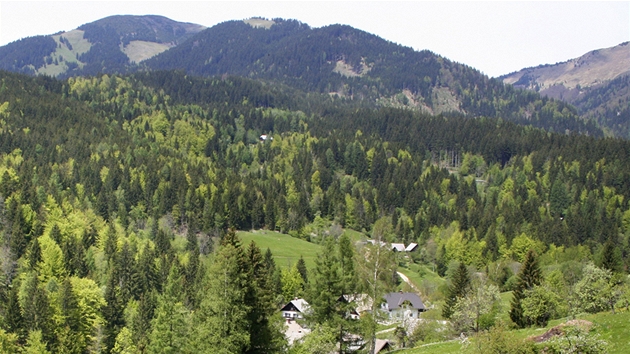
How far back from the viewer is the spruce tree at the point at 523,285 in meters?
60.9

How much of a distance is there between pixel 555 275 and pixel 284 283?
44.7 meters

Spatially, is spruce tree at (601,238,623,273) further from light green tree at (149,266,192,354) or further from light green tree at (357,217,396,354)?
light green tree at (149,266,192,354)

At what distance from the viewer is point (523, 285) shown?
209 ft

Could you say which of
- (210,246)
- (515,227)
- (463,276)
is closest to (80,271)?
(210,246)

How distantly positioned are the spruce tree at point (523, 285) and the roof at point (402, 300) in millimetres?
35942

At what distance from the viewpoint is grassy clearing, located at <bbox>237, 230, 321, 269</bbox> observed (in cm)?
12930

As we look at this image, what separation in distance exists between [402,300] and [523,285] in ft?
124

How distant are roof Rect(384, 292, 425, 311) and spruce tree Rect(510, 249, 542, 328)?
118 ft

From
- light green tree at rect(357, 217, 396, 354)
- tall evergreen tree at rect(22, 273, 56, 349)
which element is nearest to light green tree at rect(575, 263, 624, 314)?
light green tree at rect(357, 217, 396, 354)

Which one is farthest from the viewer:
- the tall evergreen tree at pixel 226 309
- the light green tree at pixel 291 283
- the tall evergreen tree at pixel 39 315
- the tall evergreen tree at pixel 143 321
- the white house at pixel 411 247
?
the white house at pixel 411 247

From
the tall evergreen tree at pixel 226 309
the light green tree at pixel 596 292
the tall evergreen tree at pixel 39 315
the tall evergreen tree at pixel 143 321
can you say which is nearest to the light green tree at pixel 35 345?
the tall evergreen tree at pixel 39 315

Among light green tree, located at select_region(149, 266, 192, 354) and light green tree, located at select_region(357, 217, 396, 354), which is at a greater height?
light green tree, located at select_region(357, 217, 396, 354)

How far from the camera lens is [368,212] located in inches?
6924

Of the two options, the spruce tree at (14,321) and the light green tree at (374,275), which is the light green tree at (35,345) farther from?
the light green tree at (374,275)
